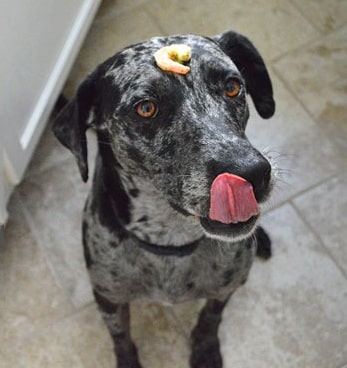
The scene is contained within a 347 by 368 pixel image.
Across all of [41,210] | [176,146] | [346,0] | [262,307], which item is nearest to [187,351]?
[262,307]

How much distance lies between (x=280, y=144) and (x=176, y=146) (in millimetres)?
1135

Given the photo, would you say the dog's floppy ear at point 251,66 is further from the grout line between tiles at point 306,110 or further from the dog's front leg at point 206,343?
the grout line between tiles at point 306,110

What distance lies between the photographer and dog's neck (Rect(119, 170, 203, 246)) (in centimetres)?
172

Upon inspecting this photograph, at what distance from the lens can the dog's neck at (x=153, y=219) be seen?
172 cm

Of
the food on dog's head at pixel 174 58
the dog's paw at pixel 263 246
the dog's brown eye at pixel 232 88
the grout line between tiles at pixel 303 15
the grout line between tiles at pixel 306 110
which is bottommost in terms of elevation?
the dog's paw at pixel 263 246

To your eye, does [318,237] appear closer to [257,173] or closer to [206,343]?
[206,343]

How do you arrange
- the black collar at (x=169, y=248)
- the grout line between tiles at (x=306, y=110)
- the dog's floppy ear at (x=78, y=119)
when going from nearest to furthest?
the dog's floppy ear at (x=78, y=119)
the black collar at (x=169, y=248)
the grout line between tiles at (x=306, y=110)

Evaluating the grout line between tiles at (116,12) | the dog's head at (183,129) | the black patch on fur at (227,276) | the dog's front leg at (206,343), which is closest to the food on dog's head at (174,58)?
the dog's head at (183,129)

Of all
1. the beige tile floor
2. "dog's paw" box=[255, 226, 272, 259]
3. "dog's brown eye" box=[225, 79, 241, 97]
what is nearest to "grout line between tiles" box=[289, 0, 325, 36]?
the beige tile floor

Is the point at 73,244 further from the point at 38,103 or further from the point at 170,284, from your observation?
the point at 170,284

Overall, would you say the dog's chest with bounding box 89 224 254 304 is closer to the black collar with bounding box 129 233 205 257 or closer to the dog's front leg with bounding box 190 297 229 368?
the black collar with bounding box 129 233 205 257

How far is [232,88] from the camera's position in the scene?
163cm

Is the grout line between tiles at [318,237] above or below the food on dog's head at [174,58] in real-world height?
below

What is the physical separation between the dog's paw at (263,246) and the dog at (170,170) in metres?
0.35
